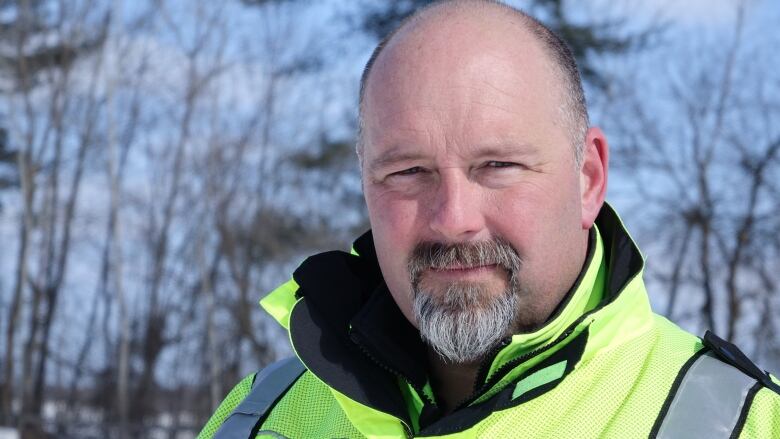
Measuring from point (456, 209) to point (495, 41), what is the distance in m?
0.37

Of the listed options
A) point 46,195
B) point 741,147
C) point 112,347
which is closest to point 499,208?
point 741,147

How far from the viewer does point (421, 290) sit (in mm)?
1898

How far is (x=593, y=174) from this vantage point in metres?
2.06

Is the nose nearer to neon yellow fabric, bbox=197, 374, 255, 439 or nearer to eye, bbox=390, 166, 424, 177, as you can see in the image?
eye, bbox=390, 166, 424, 177

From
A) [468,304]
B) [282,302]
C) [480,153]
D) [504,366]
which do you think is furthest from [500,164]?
[282,302]

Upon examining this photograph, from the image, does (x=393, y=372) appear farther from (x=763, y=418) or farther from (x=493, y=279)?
(x=763, y=418)

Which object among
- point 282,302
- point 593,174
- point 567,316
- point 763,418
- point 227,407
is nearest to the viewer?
point 763,418

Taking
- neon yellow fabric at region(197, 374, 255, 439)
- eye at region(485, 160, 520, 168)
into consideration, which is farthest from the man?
neon yellow fabric at region(197, 374, 255, 439)

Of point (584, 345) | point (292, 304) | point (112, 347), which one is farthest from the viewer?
point (112, 347)

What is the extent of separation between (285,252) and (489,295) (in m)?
23.4

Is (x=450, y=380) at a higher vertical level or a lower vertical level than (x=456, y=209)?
lower

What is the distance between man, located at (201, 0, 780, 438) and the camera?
1.72m

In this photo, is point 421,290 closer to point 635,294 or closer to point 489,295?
point 489,295

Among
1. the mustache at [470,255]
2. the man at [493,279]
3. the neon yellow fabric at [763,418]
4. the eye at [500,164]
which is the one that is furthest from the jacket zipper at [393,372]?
the neon yellow fabric at [763,418]
